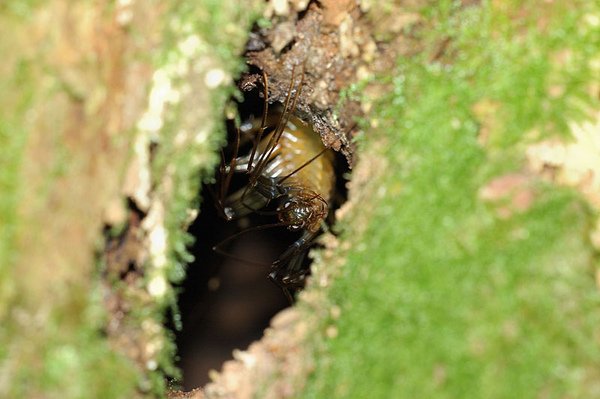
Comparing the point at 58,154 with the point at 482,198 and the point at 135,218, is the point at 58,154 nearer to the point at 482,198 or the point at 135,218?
the point at 135,218

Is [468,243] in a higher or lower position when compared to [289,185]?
higher

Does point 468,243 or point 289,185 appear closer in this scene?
point 468,243

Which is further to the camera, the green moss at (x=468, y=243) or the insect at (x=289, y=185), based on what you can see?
the insect at (x=289, y=185)

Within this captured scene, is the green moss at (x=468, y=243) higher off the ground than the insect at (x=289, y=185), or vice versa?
the green moss at (x=468, y=243)

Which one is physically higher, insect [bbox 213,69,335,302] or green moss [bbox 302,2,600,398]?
green moss [bbox 302,2,600,398]

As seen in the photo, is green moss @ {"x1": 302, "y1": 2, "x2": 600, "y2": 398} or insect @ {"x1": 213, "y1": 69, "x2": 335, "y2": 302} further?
insect @ {"x1": 213, "y1": 69, "x2": 335, "y2": 302}
